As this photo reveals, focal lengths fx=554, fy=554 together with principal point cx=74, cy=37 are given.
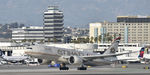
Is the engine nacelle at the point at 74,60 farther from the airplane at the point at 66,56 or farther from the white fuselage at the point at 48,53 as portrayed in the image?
the white fuselage at the point at 48,53

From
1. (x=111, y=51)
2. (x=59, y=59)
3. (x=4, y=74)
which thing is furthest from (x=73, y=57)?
(x=4, y=74)

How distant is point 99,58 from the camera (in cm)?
12306

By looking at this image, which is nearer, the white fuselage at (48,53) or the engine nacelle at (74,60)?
the white fuselage at (48,53)

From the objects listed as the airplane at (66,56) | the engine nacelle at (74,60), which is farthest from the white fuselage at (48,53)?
the engine nacelle at (74,60)

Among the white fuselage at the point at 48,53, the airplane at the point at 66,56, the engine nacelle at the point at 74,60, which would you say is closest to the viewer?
the white fuselage at the point at 48,53

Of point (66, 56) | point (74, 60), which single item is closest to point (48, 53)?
point (66, 56)

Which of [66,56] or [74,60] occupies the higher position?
[66,56]

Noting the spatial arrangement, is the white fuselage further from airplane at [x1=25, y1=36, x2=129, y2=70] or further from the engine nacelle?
the engine nacelle

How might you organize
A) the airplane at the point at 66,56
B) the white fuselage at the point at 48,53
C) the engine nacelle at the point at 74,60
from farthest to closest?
1. the engine nacelle at the point at 74,60
2. the airplane at the point at 66,56
3. the white fuselage at the point at 48,53

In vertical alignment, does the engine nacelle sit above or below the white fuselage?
below

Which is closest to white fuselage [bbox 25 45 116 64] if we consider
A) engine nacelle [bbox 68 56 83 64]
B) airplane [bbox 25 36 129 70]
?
airplane [bbox 25 36 129 70]

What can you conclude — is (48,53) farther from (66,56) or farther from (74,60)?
(74,60)

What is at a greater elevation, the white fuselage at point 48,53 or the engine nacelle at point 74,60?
the white fuselage at point 48,53

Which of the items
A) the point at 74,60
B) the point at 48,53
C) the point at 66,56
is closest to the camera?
the point at 48,53
